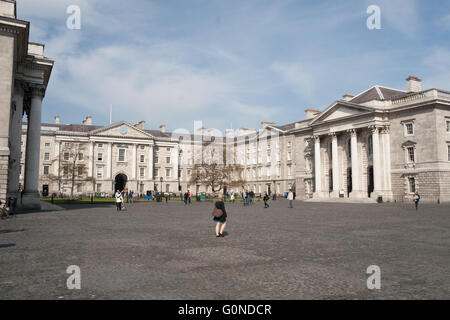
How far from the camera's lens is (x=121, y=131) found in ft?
273

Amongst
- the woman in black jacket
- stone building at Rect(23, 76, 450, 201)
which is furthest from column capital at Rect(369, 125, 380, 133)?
the woman in black jacket

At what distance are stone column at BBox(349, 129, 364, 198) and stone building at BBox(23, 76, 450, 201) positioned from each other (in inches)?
5.1

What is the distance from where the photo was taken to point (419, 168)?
43562 millimetres

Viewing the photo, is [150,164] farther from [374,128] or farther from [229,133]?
[374,128]

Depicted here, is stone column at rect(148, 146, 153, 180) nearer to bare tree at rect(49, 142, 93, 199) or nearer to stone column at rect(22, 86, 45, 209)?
bare tree at rect(49, 142, 93, 199)

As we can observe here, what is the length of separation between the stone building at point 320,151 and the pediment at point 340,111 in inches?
5.6

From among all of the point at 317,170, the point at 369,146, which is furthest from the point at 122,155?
the point at 369,146

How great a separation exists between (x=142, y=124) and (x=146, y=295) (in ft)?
292

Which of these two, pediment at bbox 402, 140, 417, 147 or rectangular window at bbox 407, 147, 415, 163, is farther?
rectangular window at bbox 407, 147, 415, 163

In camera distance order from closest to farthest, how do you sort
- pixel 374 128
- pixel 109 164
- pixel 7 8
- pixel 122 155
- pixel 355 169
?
1. pixel 7 8
2. pixel 374 128
3. pixel 355 169
4. pixel 109 164
5. pixel 122 155

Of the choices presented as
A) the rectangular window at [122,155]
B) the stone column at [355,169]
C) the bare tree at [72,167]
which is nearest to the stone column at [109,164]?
the rectangular window at [122,155]

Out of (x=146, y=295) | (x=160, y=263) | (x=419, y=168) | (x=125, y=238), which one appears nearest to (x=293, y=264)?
(x=160, y=263)

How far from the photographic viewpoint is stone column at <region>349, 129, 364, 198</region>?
48844mm

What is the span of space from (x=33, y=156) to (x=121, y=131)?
5488 cm
